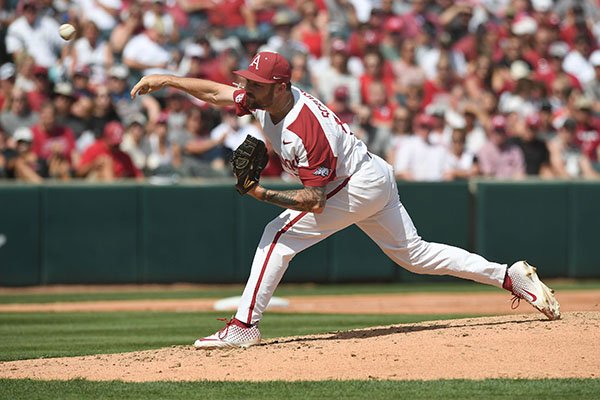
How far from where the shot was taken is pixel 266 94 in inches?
252

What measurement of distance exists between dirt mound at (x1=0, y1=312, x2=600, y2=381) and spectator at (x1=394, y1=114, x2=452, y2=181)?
279 inches

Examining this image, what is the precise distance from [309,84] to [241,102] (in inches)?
333

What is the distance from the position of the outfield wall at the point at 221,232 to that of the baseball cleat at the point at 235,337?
6670 mm

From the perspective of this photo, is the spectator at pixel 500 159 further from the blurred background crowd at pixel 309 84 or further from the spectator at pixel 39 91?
the spectator at pixel 39 91

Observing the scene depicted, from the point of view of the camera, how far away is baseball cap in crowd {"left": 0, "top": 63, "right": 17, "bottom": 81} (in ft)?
45.0

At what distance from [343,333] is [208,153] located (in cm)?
679

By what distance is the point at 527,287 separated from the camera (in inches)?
278

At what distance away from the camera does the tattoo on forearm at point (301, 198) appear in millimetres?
6344

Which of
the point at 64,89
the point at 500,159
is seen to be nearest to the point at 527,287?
the point at 500,159

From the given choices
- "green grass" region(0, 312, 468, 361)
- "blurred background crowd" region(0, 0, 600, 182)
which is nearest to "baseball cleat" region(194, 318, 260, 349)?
"green grass" region(0, 312, 468, 361)

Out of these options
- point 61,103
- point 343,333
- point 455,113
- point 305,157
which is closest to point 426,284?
point 455,113

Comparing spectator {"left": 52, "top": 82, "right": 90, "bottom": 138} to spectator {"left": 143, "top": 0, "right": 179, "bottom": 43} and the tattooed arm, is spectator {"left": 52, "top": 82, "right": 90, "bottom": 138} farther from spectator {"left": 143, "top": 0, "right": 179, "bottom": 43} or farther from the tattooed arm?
the tattooed arm

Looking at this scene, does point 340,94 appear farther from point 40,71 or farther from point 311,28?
point 40,71

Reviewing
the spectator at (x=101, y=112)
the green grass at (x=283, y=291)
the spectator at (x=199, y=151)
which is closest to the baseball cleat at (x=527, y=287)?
the green grass at (x=283, y=291)
